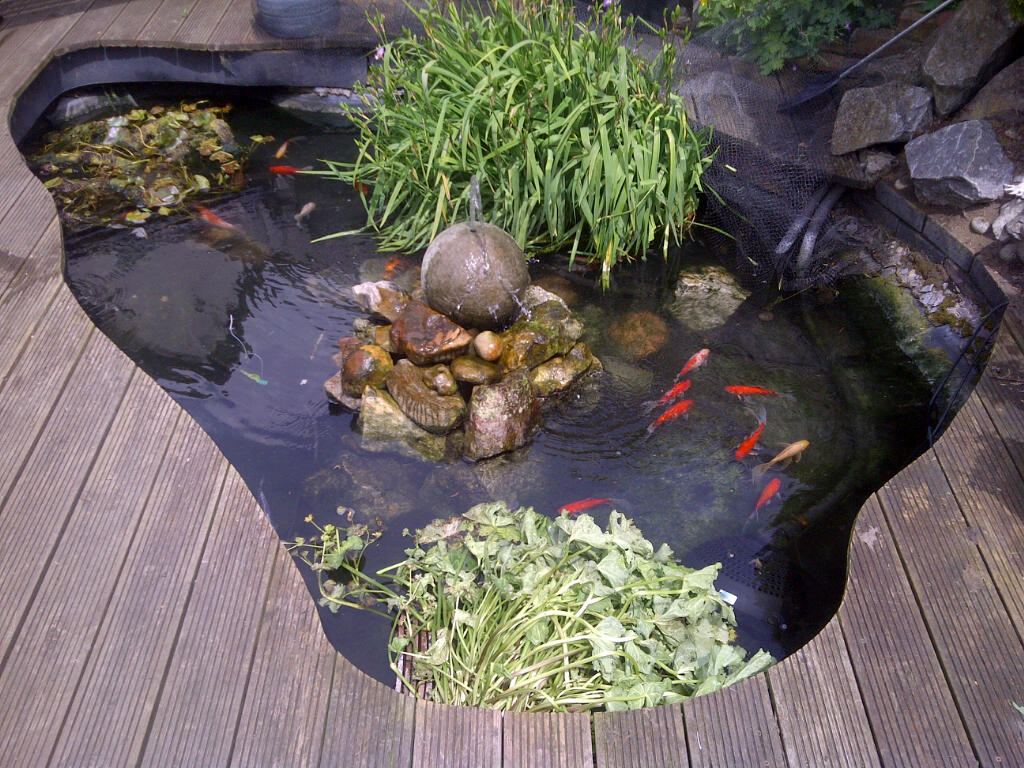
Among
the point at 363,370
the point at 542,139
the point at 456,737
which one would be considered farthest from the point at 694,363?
the point at 456,737

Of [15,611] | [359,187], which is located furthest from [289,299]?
[15,611]

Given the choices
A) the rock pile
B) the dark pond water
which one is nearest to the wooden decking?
the dark pond water

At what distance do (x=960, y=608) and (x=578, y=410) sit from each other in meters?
1.80

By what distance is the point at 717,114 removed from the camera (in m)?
4.51

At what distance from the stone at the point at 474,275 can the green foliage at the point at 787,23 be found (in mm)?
2288

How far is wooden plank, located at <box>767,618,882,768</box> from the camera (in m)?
1.98

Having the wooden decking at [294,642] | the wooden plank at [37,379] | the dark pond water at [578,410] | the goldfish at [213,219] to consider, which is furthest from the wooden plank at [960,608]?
the goldfish at [213,219]

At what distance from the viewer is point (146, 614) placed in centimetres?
225

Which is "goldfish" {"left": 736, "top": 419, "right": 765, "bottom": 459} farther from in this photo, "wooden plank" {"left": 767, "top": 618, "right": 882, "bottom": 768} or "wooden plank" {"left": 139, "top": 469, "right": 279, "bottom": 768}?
"wooden plank" {"left": 139, "top": 469, "right": 279, "bottom": 768}

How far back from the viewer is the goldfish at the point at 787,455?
3248 millimetres

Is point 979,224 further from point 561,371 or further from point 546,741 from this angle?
point 546,741

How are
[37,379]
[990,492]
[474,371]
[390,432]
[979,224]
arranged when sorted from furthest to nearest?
[979,224]
[474,371]
[390,432]
[37,379]
[990,492]

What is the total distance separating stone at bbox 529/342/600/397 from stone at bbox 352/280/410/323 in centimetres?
88

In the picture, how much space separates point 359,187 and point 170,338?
5.19 feet
